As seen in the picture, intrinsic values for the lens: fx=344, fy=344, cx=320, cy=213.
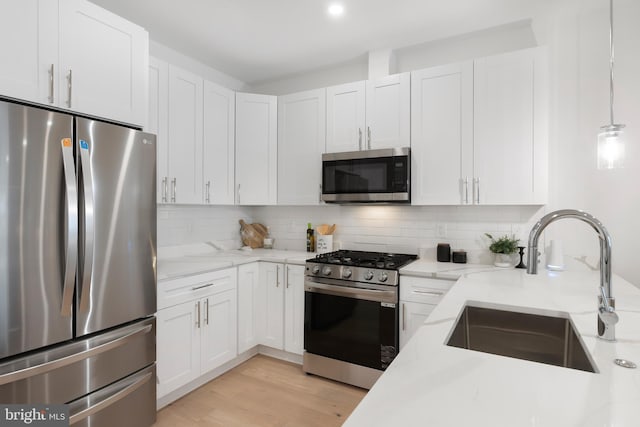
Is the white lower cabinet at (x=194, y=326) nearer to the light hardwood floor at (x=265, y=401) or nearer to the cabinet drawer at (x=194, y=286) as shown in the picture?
the cabinet drawer at (x=194, y=286)

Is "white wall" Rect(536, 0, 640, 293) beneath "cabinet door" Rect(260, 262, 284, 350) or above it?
above

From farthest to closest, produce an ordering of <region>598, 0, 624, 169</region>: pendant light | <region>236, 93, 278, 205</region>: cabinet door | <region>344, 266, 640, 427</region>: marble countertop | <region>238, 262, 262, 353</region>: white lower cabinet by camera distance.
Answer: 1. <region>236, 93, 278, 205</region>: cabinet door
2. <region>238, 262, 262, 353</region>: white lower cabinet
3. <region>598, 0, 624, 169</region>: pendant light
4. <region>344, 266, 640, 427</region>: marble countertop

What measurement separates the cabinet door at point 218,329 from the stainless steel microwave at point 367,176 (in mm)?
1218

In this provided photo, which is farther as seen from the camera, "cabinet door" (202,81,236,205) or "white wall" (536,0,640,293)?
"cabinet door" (202,81,236,205)

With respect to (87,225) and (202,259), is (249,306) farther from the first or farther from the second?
(87,225)

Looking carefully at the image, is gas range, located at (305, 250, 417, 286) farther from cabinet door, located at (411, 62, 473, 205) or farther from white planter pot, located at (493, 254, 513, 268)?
white planter pot, located at (493, 254, 513, 268)

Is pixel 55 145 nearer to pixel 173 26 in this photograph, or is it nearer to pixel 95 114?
pixel 95 114

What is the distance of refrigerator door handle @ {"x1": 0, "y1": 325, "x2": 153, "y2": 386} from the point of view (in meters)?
1.48

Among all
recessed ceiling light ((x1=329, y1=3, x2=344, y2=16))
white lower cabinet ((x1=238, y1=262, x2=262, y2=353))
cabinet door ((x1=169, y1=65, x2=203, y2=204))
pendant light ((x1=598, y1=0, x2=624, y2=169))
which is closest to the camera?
pendant light ((x1=598, y1=0, x2=624, y2=169))

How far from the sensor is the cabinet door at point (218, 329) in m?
2.61

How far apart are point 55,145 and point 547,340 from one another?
232 cm

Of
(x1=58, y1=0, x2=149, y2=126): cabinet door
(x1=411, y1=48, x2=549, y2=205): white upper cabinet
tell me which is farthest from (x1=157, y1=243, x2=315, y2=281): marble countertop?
(x1=411, y1=48, x2=549, y2=205): white upper cabinet

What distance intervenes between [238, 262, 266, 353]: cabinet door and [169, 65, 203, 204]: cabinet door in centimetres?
75

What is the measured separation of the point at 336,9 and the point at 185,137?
1.52 meters
